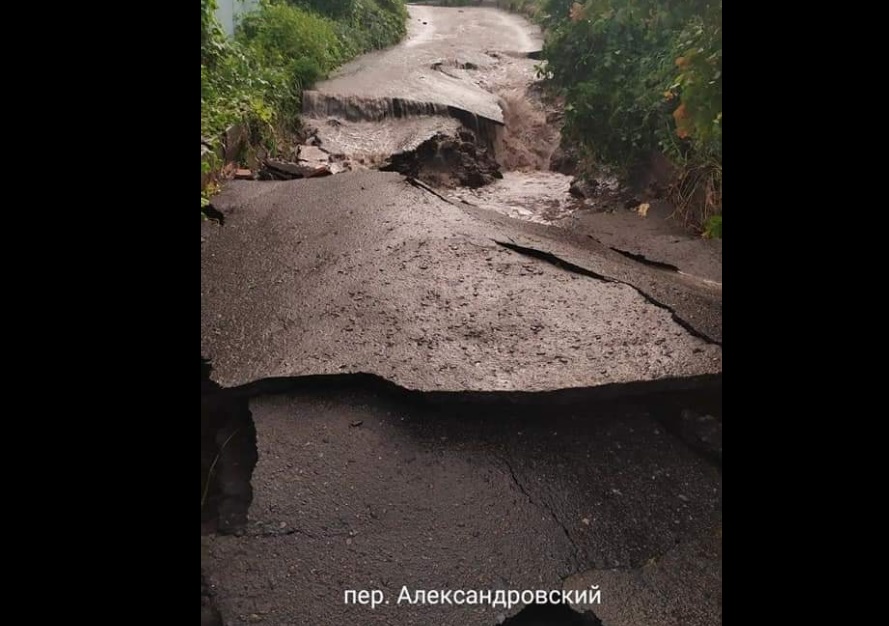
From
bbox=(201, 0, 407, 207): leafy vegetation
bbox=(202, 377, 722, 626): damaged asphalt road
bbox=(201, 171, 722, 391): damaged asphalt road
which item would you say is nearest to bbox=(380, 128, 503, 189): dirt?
bbox=(201, 0, 407, 207): leafy vegetation

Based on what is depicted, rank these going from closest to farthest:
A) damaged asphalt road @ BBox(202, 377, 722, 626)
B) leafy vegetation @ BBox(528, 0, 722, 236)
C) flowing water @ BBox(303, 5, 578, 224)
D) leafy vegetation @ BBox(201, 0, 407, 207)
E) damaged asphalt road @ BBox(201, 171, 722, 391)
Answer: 1. damaged asphalt road @ BBox(202, 377, 722, 626)
2. damaged asphalt road @ BBox(201, 171, 722, 391)
3. leafy vegetation @ BBox(528, 0, 722, 236)
4. leafy vegetation @ BBox(201, 0, 407, 207)
5. flowing water @ BBox(303, 5, 578, 224)

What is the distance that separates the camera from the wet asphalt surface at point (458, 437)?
2.12m

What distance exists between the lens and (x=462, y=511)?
7.64 ft

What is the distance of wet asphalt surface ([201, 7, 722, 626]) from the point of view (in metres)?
2.12

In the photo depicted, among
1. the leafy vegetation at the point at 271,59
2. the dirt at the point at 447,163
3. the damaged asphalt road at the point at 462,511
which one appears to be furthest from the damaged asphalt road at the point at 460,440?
the dirt at the point at 447,163

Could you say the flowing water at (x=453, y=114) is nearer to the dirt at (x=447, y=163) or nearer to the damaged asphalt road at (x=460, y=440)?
the dirt at (x=447, y=163)

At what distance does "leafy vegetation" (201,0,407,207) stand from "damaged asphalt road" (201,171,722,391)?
1.16 m

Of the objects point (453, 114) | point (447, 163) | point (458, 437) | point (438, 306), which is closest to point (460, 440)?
point (458, 437)

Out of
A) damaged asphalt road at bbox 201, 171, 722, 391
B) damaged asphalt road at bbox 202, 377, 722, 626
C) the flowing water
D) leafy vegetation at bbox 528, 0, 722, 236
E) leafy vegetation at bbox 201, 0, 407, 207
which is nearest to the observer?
damaged asphalt road at bbox 202, 377, 722, 626

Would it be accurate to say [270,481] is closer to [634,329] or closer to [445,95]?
[634,329]

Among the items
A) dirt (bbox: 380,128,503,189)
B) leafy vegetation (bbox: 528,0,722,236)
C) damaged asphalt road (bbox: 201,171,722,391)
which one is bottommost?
dirt (bbox: 380,128,503,189)

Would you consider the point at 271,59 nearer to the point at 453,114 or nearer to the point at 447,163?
the point at 453,114

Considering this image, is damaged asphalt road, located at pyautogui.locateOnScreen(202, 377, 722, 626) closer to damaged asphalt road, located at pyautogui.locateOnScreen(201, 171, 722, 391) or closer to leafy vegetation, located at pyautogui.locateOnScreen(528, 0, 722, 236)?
damaged asphalt road, located at pyautogui.locateOnScreen(201, 171, 722, 391)

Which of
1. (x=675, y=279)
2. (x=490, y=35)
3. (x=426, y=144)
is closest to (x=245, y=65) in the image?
(x=426, y=144)
